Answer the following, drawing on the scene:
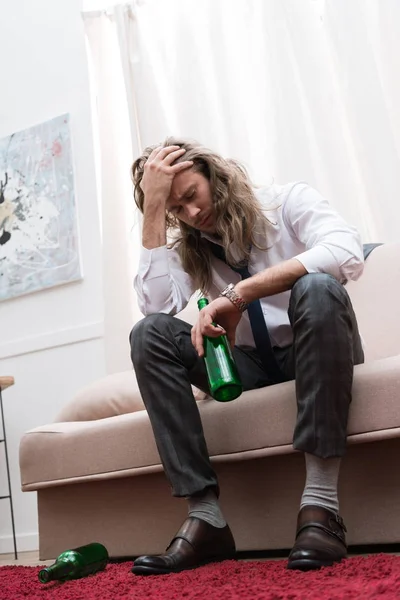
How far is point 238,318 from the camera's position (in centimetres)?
147

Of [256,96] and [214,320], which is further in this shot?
[256,96]

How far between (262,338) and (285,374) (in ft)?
0.34

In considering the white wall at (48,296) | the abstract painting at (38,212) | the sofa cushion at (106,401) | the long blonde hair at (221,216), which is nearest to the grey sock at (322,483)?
the long blonde hair at (221,216)

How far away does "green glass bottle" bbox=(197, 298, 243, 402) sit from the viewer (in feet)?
Result: 4.65

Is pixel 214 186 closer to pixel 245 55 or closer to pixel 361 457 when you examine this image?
pixel 361 457

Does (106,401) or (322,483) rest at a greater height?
(106,401)

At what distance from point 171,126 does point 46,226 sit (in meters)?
0.74

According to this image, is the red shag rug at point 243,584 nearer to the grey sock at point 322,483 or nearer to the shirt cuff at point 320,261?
the grey sock at point 322,483

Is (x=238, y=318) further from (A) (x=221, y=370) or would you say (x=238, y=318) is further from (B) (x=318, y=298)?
(B) (x=318, y=298)

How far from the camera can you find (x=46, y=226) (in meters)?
3.23

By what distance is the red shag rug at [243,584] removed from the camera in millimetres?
959

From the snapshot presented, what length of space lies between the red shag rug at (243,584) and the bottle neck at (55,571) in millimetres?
16

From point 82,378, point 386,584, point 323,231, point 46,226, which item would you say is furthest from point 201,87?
point 386,584

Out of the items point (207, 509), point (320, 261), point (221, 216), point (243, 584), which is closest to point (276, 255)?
point (221, 216)
